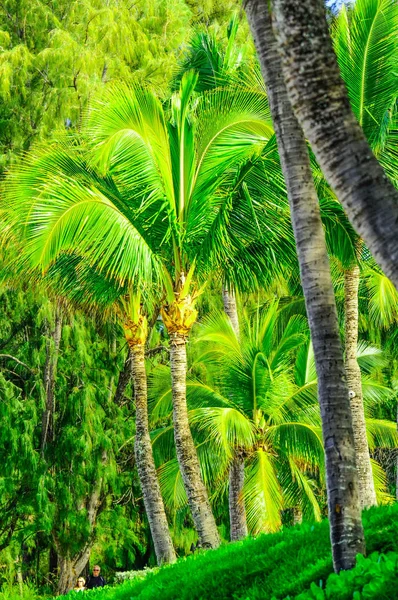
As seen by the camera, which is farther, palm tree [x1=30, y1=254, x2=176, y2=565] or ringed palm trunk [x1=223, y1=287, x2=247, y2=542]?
ringed palm trunk [x1=223, y1=287, x2=247, y2=542]

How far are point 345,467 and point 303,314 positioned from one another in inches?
715

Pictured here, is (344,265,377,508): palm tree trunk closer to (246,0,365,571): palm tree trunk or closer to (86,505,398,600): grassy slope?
(86,505,398,600): grassy slope

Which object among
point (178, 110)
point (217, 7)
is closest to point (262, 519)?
point (178, 110)

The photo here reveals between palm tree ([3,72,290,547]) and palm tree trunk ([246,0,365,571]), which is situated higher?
palm tree ([3,72,290,547])

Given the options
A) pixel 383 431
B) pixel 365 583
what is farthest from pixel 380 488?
pixel 365 583

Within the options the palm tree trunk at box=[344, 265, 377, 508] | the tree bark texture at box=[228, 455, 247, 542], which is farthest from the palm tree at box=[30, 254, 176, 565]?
the palm tree trunk at box=[344, 265, 377, 508]

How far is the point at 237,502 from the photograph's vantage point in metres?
20.6

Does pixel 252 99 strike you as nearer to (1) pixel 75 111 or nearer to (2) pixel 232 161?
(2) pixel 232 161

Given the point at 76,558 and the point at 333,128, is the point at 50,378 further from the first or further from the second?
the point at 333,128

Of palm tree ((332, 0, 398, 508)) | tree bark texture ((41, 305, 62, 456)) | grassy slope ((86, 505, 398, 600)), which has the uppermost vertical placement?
palm tree ((332, 0, 398, 508))

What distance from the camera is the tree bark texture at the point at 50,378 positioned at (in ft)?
72.0

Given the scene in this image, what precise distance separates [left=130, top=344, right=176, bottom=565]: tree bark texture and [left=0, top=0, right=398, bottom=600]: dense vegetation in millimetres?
41

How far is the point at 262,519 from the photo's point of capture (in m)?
19.2

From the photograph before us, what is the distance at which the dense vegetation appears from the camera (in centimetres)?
1249
